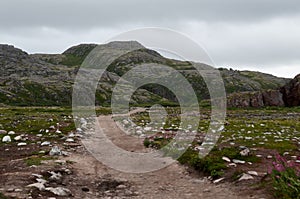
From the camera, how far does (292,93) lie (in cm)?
7869

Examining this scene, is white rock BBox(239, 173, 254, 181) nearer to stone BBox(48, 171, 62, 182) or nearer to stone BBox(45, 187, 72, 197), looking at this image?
stone BBox(45, 187, 72, 197)

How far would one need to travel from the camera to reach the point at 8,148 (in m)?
22.1

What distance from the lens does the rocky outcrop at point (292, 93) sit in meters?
Result: 77.6

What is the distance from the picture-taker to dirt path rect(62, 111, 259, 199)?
14.3 m

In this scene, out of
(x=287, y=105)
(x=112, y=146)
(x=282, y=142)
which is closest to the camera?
(x=282, y=142)

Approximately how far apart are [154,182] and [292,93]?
69215mm

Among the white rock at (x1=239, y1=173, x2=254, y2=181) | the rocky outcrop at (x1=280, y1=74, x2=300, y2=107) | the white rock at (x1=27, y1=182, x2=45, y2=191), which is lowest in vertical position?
the white rock at (x1=27, y1=182, x2=45, y2=191)

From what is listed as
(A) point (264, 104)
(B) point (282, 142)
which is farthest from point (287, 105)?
(B) point (282, 142)

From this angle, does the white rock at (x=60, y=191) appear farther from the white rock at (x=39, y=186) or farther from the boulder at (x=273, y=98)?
the boulder at (x=273, y=98)

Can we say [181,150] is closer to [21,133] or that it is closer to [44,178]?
[44,178]

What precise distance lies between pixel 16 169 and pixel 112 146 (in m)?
9.65

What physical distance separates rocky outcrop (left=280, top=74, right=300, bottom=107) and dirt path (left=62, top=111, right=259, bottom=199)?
6525cm

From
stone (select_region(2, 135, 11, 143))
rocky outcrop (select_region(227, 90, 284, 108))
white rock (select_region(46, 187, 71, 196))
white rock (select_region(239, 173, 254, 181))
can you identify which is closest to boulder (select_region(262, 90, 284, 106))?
rocky outcrop (select_region(227, 90, 284, 108))

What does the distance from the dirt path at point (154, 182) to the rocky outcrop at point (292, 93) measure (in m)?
65.2
